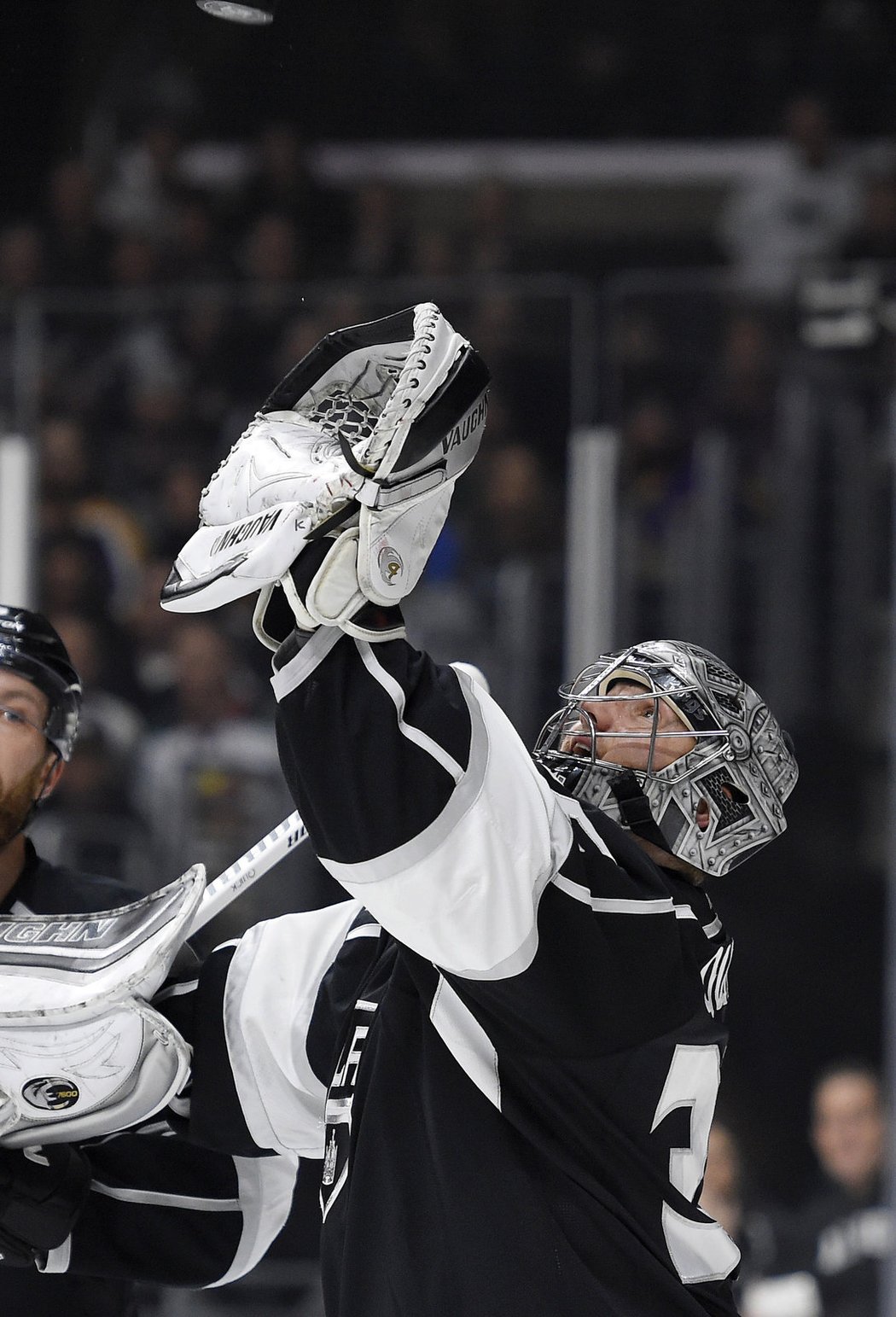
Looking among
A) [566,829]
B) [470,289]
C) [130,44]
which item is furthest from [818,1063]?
[130,44]

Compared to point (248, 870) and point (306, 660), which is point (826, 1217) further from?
point (306, 660)

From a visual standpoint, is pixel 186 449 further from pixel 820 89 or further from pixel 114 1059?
pixel 820 89

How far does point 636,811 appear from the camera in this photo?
163 cm

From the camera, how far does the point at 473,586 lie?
3.75 meters

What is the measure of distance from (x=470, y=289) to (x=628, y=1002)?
2.59 m

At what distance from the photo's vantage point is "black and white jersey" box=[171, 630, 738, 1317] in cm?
127

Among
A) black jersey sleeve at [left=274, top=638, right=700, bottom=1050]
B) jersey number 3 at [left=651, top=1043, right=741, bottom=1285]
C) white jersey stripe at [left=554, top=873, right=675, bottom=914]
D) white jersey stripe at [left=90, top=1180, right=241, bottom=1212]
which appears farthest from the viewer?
white jersey stripe at [left=90, top=1180, right=241, bottom=1212]

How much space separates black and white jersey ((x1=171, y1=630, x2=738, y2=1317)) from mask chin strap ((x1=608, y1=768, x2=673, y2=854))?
2.4 inches

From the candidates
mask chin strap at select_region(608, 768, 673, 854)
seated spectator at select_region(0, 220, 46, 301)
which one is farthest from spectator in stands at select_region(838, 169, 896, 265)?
mask chin strap at select_region(608, 768, 673, 854)

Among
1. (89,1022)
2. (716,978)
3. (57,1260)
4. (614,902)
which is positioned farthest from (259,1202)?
(614,902)

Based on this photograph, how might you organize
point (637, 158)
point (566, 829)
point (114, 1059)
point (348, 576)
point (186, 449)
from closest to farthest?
point (348, 576) → point (566, 829) → point (114, 1059) → point (186, 449) → point (637, 158)

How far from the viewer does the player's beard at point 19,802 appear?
6.35 feet

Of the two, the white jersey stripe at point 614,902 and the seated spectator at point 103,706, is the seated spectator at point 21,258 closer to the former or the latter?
the seated spectator at point 103,706

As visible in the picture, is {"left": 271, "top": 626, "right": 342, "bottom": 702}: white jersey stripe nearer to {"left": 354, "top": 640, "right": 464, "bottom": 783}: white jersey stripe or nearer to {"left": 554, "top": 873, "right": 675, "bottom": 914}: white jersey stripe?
{"left": 354, "top": 640, "right": 464, "bottom": 783}: white jersey stripe
